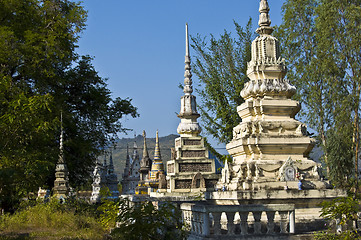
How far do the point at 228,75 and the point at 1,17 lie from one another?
1332 centimetres

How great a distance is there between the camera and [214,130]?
29000 mm

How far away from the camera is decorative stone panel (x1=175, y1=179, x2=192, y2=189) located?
25.8 metres

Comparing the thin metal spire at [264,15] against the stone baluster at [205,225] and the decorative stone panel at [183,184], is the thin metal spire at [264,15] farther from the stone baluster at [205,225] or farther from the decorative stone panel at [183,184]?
the decorative stone panel at [183,184]

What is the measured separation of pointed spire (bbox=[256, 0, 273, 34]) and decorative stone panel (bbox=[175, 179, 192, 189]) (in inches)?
485

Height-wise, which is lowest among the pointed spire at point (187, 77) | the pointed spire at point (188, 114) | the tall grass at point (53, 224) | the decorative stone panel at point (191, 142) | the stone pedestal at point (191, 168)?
the tall grass at point (53, 224)

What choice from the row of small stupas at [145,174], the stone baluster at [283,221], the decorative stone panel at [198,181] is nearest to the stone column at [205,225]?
the stone baluster at [283,221]

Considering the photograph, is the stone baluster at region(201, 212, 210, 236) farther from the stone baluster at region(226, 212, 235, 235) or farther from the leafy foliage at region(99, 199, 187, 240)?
the stone baluster at region(226, 212, 235, 235)

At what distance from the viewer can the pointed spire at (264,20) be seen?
1520 cm

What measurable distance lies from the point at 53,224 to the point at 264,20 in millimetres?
9017

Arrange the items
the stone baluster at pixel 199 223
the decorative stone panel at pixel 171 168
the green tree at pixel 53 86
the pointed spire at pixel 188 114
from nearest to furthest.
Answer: the stone baluster at pixel 199 223, the green tree at pixel 53 86, the decorative stone panel at pixel 171 168, the pointed spire at pixel 188 114

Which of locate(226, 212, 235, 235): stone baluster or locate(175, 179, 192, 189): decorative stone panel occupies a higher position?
locate(175, 179, 192, 189): decorative stone panel

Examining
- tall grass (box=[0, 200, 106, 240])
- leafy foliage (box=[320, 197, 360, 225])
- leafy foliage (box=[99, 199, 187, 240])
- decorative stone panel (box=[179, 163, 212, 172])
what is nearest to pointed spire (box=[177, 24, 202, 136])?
decorative stone panel (box=[179, 163, 212, 172])

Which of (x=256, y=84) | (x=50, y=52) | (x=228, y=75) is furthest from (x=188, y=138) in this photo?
(x=256, y=84)

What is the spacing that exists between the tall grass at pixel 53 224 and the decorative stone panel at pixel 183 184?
9.15 m
